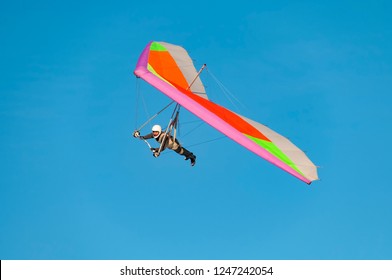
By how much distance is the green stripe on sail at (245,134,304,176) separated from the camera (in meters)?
30.6

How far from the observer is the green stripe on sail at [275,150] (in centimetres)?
3061

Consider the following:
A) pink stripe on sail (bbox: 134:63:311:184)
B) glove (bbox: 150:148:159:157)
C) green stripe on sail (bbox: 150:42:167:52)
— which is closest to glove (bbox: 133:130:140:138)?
glove (bbox: 150:148:159:157)

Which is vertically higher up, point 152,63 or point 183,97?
point 152,63

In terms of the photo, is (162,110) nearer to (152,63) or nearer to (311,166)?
(152,63)

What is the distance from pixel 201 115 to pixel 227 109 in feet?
12.0

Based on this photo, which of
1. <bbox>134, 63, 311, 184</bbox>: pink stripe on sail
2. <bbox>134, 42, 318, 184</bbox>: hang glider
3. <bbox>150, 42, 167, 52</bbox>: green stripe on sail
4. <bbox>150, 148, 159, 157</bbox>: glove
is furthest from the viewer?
<bbox>150, 42, 167, 52</bbox>: green stripe on sail

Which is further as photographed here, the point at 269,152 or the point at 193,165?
the point at 193,165

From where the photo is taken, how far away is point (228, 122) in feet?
105

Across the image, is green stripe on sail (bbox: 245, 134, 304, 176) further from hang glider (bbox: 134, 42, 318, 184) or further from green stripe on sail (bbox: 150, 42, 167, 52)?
green stripe on sail (bbox: 150, 42, 167, 52)

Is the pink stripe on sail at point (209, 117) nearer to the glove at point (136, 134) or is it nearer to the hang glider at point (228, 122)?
the hang glider at point (228, 122)

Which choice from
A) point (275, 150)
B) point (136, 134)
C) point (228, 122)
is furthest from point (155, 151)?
point (275, 150)
